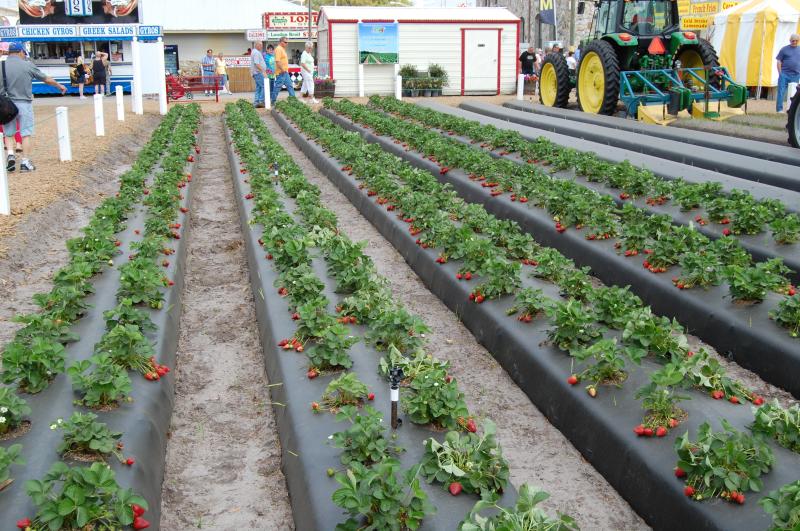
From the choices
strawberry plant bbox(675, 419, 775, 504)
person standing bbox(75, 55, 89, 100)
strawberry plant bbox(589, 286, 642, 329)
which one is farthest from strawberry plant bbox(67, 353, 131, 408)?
person standing bbox(75, 55, 89, 100)

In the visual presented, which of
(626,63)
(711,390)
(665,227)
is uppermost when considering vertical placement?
(626,63)

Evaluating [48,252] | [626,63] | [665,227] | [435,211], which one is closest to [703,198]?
[665,227]

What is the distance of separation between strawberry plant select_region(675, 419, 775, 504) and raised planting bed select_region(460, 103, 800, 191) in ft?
24.4

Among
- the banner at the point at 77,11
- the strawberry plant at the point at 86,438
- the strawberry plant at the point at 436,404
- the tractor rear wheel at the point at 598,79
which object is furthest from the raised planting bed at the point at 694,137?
the banner at the point at 77,11

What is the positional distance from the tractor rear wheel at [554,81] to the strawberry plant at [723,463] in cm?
1850

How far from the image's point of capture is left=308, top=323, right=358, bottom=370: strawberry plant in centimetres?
515

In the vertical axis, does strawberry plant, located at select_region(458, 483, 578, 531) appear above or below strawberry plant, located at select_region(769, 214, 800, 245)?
below

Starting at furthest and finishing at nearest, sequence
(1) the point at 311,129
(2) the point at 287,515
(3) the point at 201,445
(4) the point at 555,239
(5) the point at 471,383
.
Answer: (1) the point at 311,129 < (4) the point at 555,239 < (5) the point at 471,383 < (3) the point at 201,445 < (2) the point at 287,515

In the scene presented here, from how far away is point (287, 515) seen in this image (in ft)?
14.2

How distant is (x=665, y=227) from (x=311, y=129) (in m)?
10.9

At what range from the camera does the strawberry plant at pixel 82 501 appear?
3.35m

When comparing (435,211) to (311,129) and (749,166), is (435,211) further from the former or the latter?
(311,129)

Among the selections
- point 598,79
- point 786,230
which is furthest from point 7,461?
point 598,79

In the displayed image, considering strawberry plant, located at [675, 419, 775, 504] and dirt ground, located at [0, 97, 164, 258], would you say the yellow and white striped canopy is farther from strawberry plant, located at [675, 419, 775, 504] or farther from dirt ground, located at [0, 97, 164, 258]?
strawberry plant, located at [675, 419, 775, 504]
